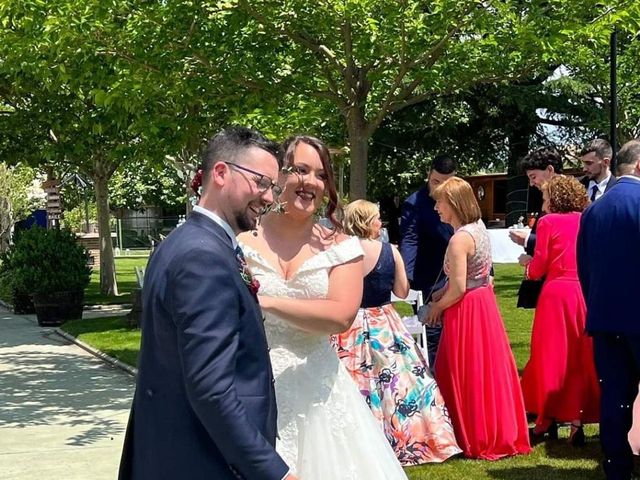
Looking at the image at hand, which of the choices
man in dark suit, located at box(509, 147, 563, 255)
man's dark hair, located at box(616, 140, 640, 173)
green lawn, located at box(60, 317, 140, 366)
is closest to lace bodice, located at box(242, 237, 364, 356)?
man's dark hair, located at box(616, 140, 640, 173)

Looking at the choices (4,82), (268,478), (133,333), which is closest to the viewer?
(268,478)

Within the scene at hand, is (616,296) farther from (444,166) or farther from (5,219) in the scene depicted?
(5,219)

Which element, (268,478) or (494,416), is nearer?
(268,478)

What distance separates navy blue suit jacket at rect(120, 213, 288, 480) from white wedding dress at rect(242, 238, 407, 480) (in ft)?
4.02

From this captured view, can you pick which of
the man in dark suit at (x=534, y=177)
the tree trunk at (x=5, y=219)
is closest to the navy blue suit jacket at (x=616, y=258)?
the man in dark suit at (x=534, y=177)

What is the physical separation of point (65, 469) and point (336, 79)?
5401 millimetres

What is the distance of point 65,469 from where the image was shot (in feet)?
22.0

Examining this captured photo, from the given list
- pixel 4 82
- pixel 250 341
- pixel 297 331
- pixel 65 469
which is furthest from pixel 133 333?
pixel 250 341

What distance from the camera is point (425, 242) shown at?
7652 millimetres

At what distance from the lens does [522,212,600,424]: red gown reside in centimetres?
653

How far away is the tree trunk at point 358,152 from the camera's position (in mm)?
10117

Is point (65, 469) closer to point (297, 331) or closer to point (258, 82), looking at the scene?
point (297, 331)

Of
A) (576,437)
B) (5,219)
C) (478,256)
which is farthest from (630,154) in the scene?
(5,219)

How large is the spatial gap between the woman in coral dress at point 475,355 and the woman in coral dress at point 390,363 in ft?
0.66
